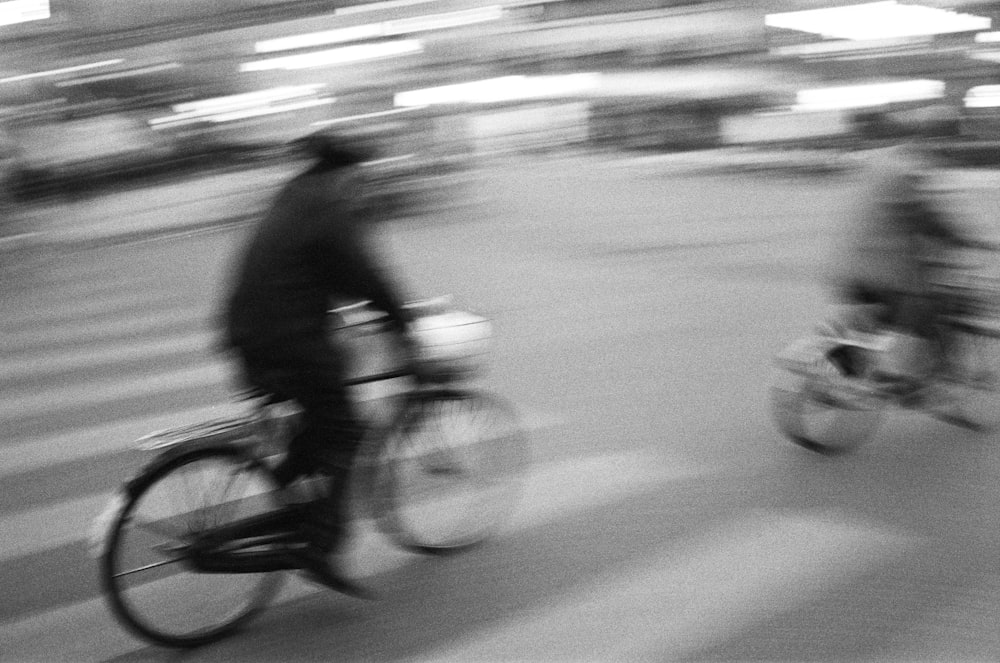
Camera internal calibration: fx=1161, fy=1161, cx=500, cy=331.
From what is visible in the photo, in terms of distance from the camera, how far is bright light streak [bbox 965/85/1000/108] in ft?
89.7

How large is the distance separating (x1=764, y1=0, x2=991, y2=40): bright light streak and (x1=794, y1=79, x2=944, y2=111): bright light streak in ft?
7.08

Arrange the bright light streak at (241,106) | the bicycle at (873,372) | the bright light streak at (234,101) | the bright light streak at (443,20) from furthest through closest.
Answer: the bright light streak at (443,20), the bright light streak at (234,101), the bright light streak at (241,106), the bicycle at (873,372)

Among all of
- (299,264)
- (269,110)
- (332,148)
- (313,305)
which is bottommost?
(269,110)

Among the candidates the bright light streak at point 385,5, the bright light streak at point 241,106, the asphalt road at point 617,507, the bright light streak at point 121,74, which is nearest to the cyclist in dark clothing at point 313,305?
the asphalt road at point 617,507

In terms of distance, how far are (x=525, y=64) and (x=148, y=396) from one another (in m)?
35.0

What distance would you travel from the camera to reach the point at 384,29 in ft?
109

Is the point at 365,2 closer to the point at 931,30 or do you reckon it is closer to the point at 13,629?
the point at 931,30

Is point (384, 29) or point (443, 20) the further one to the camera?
point (443, 20)

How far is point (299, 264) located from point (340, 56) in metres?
30.2

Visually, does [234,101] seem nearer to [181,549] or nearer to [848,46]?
[848,46]

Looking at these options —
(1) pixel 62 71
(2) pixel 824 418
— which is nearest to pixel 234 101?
(1) pixel 62 71

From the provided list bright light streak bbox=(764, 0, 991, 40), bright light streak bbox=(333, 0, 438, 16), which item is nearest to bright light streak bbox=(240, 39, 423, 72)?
bright light streak bbox=(333, 0, 438, 16)

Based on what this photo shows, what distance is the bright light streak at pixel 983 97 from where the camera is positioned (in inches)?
1077

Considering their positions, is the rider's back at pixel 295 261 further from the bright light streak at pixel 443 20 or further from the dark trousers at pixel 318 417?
the bright light streak at pixel 443 20
